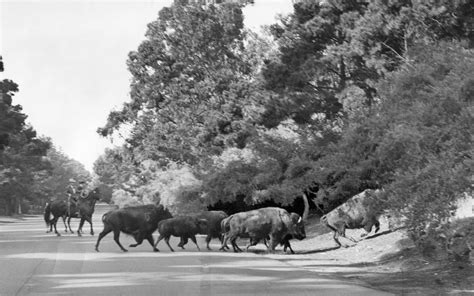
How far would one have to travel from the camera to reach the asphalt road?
1349 centimetres

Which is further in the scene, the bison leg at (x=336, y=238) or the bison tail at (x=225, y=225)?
the bison tail at (x=225, y=225)

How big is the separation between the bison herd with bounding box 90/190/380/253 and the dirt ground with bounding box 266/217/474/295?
752mm

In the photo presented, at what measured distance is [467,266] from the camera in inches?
645

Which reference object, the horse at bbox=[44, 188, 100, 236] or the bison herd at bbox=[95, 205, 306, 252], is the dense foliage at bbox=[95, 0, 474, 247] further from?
the horse at bbox=[44, 188, 100, 236]

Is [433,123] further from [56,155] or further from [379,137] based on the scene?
[56,155]

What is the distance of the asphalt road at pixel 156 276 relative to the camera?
13493 millimetres

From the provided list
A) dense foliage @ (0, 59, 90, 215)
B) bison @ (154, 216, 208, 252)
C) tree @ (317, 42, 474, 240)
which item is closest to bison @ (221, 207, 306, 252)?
bison @ (154, 216, 208, 252)

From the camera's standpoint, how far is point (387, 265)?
19484 mm

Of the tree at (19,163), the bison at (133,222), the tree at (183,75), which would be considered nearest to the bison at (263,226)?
the bison at (133,222)

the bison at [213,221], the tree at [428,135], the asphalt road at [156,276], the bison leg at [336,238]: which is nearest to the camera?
the asphalt road at [156,276]

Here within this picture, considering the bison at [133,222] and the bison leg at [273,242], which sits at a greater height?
the bison at [133,222]

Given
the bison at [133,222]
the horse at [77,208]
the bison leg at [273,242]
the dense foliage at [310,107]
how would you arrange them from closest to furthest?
the dense foliage at [310,107]
the bison leg at [273,242]
the bison at [133,222]
the horse at [77,208]

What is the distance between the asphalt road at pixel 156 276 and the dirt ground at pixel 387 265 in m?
0.92

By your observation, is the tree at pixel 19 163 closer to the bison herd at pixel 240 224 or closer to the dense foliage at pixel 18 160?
the dense foliage at pixel 18 160
